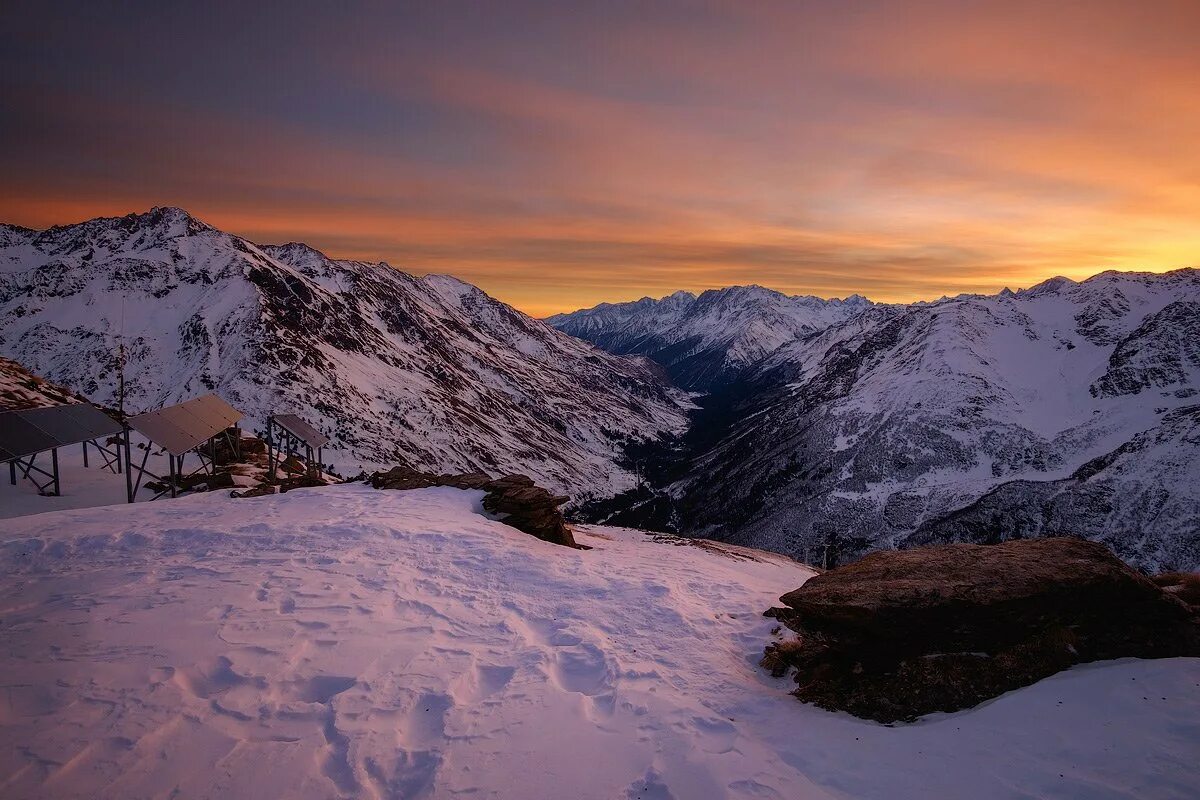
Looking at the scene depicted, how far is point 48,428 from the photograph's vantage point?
85.4 ft

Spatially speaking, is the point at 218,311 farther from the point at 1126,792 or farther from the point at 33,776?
the point at 1126,792

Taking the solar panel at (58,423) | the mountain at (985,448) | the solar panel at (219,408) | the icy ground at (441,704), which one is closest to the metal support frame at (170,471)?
the solar panel at (219,408)

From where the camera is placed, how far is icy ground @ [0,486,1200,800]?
788 cm

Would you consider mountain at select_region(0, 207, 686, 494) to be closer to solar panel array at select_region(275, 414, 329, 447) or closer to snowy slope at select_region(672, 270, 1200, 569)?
solar panel array at select_region(275, 414, 329, 447)

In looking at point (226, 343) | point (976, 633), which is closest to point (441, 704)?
point (976, 633)

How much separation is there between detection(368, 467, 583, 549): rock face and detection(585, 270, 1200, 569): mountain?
100 meters

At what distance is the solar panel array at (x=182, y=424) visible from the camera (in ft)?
82.0

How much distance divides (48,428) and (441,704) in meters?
30.2

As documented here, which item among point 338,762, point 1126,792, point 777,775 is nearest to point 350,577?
point 338,762

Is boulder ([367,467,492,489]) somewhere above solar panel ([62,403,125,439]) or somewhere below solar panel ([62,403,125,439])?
below

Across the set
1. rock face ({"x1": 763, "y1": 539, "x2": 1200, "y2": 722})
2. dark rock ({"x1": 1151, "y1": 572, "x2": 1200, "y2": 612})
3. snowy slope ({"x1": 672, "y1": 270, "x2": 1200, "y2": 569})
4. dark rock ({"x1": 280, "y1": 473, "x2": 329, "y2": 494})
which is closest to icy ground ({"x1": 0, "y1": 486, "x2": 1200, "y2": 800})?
rock face ({"x1": 763, "y1": 539, "x2": 1200, "y2": 722})

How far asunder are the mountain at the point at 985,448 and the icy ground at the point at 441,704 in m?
108

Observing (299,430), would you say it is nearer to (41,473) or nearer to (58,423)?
(58,423)

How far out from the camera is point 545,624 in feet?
45.2
